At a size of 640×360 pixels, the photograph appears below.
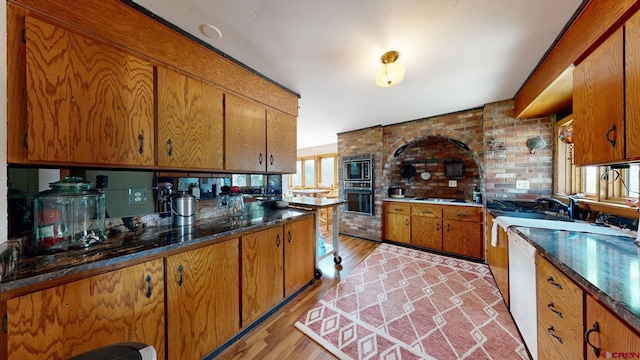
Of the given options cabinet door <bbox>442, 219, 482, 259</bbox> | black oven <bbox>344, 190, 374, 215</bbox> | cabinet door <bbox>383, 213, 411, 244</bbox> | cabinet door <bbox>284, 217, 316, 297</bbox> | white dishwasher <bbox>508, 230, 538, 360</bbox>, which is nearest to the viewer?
white dishwasher <bbox>508, 230, 538, 360</bbox>

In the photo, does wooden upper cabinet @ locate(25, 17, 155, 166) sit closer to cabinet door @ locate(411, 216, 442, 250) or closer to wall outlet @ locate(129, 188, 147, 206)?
wall outlet @ locate(129, 188, 147, 206)

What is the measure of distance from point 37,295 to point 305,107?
2.89 meters

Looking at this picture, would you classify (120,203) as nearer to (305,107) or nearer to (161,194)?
(161,194)

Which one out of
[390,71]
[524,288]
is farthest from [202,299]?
[524,288]

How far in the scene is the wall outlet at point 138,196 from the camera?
4.77 ft

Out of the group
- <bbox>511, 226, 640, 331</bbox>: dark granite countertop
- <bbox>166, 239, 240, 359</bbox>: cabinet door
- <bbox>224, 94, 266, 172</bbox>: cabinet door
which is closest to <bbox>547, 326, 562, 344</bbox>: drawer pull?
<bbox>511, 226, 640, 331</bbox>: dark granite countertop

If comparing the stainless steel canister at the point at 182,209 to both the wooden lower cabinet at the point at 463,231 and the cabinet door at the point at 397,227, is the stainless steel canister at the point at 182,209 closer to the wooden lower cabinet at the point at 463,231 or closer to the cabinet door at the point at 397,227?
the cabinet door at the point at 397,227

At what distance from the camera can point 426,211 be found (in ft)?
11.0

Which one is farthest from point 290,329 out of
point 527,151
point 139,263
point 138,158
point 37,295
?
point 527,151

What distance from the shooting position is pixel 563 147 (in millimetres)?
2418

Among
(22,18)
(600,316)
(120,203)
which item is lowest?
(600,316)

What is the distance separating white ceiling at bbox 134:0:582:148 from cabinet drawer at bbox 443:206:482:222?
1.67 m

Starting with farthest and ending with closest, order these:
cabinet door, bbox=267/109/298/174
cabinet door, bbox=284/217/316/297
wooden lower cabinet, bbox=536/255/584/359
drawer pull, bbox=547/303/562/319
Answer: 1. cabinet door, bbox=267/109/298/174
2. cabinet door, bbox=284/217/316/297
3. drawer pull, bbox=547/303/562/319
4. wooden lower cabinet, bbox=536/255/584/359

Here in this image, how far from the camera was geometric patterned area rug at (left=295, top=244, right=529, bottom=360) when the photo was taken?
1.44 m
